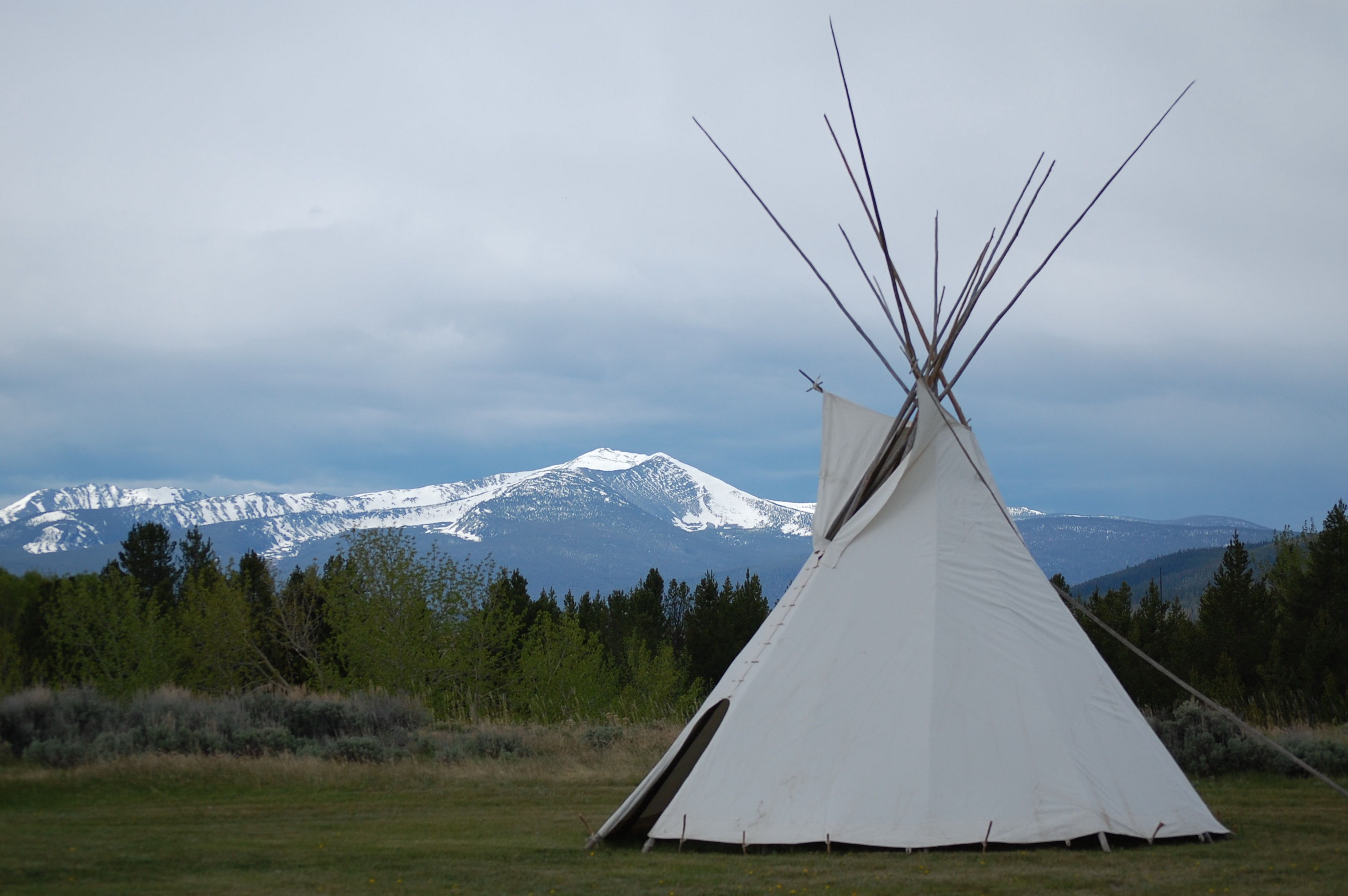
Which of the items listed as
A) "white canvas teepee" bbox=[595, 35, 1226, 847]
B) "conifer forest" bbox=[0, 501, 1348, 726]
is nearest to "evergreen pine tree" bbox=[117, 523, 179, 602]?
"conifer forest" bbox=[0, 501, 1348, 726]

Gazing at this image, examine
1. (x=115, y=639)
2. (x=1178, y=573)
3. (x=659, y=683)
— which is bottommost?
(x=1178, y=573)

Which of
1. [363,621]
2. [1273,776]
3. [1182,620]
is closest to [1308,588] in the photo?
[1182,620]

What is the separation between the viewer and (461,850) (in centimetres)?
778

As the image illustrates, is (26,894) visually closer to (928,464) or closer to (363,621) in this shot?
(928,464)

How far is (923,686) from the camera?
7273 millimetres

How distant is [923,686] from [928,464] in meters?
2.04

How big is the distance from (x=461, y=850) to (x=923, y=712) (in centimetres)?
357

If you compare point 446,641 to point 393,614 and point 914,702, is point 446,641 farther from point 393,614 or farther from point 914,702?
point 914,702

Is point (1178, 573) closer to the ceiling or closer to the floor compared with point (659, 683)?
closer to the floor

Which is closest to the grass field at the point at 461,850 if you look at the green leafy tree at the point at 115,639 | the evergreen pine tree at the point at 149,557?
the green leafy tree at the point at 115,639

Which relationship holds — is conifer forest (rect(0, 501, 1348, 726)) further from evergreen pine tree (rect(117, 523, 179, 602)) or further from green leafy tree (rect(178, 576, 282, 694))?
evergreen pine tree (rect(117, 523, 179, 602))

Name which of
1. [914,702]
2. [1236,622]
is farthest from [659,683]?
[914,702]

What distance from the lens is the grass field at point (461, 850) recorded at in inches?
237

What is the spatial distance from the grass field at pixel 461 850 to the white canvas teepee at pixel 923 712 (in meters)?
0.21
